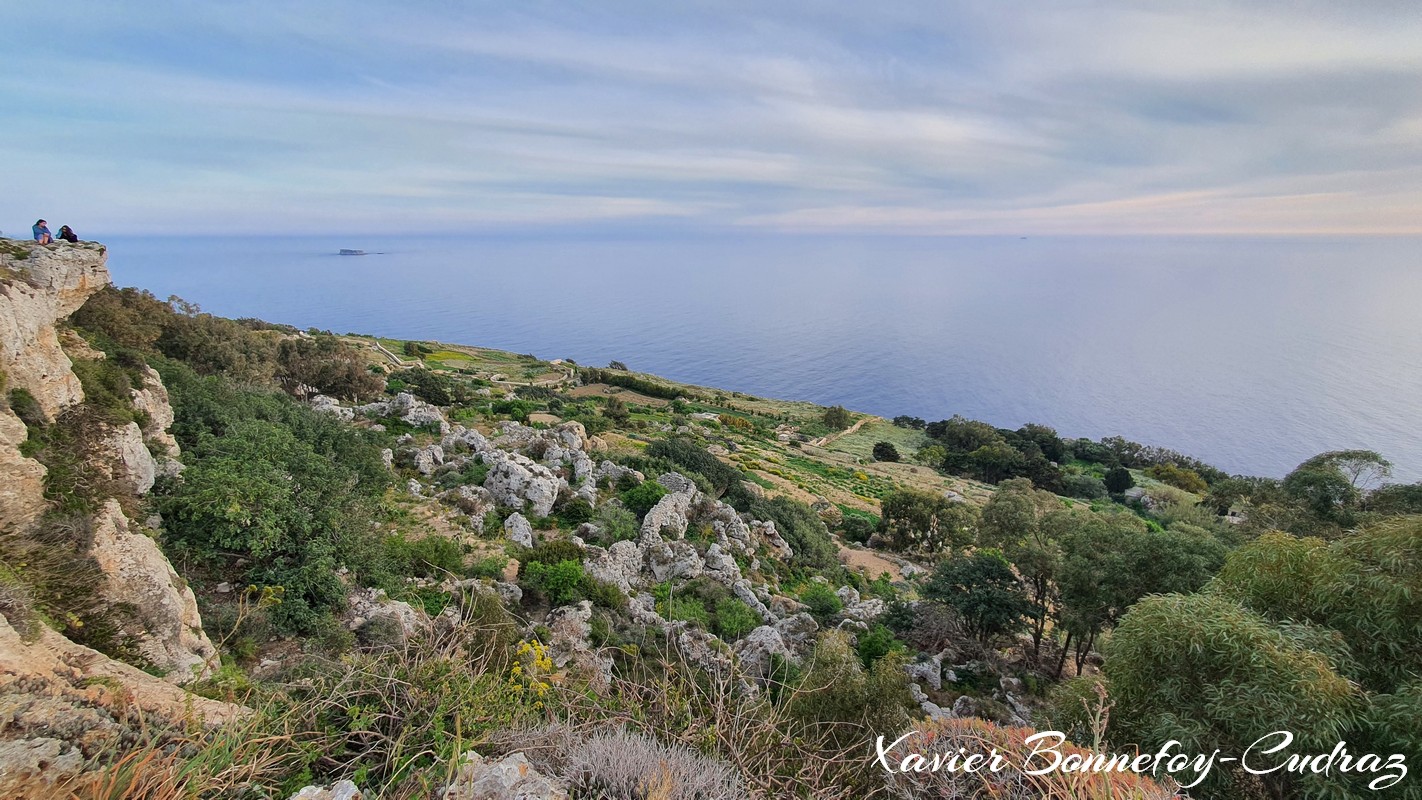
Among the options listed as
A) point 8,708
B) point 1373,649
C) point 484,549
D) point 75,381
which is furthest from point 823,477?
point 8,708

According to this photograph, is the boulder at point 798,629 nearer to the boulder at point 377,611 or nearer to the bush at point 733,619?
the bush at point 733,619

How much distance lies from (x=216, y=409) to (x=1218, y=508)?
48833 millimetres

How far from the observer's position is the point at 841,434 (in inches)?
2270

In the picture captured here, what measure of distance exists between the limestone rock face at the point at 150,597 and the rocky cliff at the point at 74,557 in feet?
0.05

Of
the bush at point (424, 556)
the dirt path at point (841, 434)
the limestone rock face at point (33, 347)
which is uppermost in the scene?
the limestone rock face at point (33, 347)

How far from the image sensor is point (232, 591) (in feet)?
29.3

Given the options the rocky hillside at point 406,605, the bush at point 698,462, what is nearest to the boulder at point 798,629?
the rocky hillside at point 406,605

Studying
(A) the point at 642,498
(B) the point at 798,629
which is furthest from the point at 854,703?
(A) the point at 642,498

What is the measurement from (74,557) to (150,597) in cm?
83

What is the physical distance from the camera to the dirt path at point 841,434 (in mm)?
53188

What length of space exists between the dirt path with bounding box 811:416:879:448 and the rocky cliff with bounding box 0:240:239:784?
153 feet

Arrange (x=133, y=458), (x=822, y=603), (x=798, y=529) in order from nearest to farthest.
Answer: (x=133, y=458)
(x=822, y=603)
(x=798, y=529)

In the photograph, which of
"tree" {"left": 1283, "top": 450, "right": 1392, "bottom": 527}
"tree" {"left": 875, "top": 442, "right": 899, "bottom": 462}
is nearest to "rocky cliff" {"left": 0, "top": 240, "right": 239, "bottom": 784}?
"tree" {"left": 1283, "top": 450, "right": 1392, "bottom": 527}

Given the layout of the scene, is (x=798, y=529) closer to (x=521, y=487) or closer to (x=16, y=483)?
(x=521, y=487)
